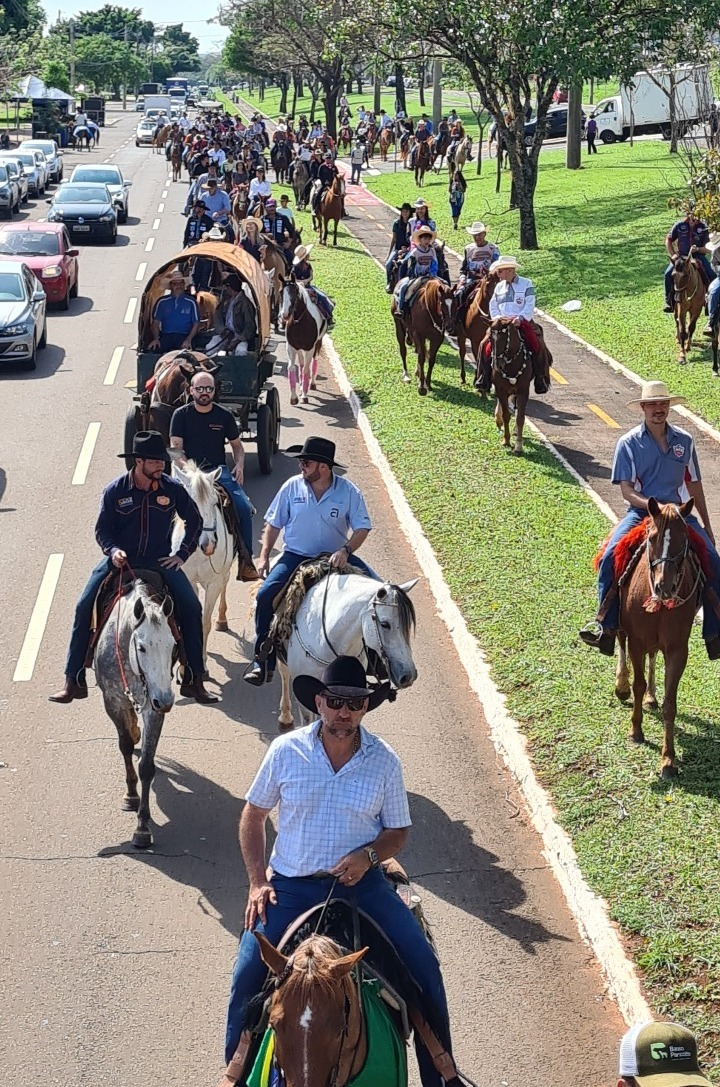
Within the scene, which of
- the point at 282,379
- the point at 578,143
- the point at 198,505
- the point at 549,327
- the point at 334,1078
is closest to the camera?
the point at 334,1078

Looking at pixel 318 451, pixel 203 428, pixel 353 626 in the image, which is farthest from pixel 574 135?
pixel 353 626

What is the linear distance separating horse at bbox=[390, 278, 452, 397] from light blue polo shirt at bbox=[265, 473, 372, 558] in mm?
11766

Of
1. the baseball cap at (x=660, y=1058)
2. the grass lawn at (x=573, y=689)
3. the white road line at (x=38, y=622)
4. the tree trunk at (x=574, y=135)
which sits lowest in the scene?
the white road line at (x=38, y=622)

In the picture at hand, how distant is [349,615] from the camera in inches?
351

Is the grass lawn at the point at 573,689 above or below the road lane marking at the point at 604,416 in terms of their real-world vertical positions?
above

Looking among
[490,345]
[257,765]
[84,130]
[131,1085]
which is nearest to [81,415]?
[490,345]

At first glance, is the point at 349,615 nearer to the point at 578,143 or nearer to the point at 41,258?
the point at 41,258

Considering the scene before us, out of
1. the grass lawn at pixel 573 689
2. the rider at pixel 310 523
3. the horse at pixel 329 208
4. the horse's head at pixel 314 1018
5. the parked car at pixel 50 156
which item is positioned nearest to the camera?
the horse's head at pixel 314 1018

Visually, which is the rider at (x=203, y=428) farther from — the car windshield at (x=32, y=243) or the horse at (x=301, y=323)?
the car windshield at (x=32, y=243)

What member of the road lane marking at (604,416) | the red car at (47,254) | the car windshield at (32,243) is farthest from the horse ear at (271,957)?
the car windshield at (32,243)

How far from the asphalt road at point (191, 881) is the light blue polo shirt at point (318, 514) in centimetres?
176

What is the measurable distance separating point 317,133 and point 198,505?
172 ft

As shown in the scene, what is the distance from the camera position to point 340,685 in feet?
19.8

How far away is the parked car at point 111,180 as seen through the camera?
4503cm
